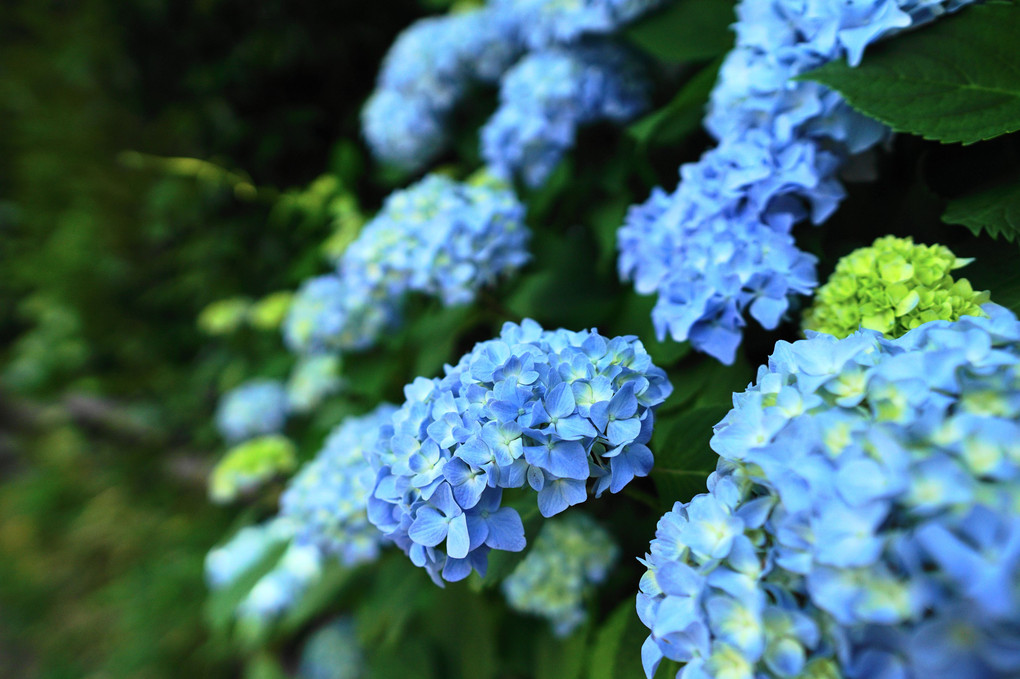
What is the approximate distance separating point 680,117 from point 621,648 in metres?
0.60

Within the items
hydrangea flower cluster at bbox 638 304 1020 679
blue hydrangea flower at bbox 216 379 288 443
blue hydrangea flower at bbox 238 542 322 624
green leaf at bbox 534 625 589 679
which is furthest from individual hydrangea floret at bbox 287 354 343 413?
hydrangea flower cluster at bbox 638 304 1020 679

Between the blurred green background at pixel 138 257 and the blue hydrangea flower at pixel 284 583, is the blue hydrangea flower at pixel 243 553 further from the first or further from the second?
the blurred green background at pixel 138 257

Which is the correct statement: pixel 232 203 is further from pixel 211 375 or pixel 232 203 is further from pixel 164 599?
pixel 164 599

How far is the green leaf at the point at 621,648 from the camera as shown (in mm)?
450

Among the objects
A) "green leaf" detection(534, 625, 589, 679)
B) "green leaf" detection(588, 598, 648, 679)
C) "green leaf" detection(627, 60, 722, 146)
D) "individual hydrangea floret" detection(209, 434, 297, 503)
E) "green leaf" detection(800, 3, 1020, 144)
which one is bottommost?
"green leaf" detection(534, 625, 589, 679)

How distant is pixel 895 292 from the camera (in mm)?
395

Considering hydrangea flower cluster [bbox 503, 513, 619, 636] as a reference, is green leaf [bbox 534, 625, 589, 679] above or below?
below

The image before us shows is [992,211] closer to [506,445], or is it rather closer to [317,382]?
[506,445]

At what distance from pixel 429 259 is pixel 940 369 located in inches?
19.5

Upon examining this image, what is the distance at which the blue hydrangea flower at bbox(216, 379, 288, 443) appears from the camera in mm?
1217

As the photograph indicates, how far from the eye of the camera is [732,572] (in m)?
0.28

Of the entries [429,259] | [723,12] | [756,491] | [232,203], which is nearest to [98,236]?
[232,203]

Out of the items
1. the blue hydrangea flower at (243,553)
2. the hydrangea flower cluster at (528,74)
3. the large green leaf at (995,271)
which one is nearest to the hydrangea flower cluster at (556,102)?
the hydrangea flower cluster at (528,74)

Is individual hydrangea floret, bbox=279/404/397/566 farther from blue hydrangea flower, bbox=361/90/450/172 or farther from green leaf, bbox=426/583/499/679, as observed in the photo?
blue hydrangea flower, bbox=361/90/450/172
